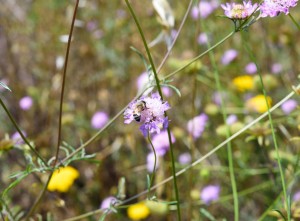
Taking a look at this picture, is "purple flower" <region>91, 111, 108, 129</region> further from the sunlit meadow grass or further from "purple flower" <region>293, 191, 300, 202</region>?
"purple flower" <region>293, 191, 300, 202</region>

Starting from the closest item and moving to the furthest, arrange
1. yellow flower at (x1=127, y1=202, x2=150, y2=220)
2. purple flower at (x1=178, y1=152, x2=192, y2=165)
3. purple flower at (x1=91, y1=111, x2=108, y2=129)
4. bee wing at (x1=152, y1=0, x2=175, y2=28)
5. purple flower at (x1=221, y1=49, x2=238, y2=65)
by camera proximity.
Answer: bee wing at (x1=152, y1=0, x2=175, y2=28) → yellow flower at (x1=127, y1=202, x2=150, y2=220) → purple flower at (x1=178, y1=152, x2=192, y2=165) → purple flower at (x1=91, y1=111, x2=108, y2=129) → purple flower at (x1=221, y1=49, x2=238, y2=65)

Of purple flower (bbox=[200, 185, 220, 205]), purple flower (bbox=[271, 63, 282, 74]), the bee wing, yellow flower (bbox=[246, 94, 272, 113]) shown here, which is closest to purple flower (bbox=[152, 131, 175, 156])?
purple flower (bbox=[200, 185, 220, 205])

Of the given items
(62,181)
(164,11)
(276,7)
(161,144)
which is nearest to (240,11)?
(276,7)

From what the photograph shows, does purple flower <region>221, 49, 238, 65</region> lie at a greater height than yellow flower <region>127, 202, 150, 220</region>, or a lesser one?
greater

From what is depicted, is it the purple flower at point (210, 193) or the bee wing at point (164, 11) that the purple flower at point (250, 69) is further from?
the bee wing at point (164, 11)

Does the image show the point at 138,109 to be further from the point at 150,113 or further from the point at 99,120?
the point at 99,120

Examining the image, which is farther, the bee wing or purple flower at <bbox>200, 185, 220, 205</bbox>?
purple flower at <bbox>200, 185, 220, 205</bbox>

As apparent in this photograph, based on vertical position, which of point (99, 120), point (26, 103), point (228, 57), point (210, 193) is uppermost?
point (228, 57)
